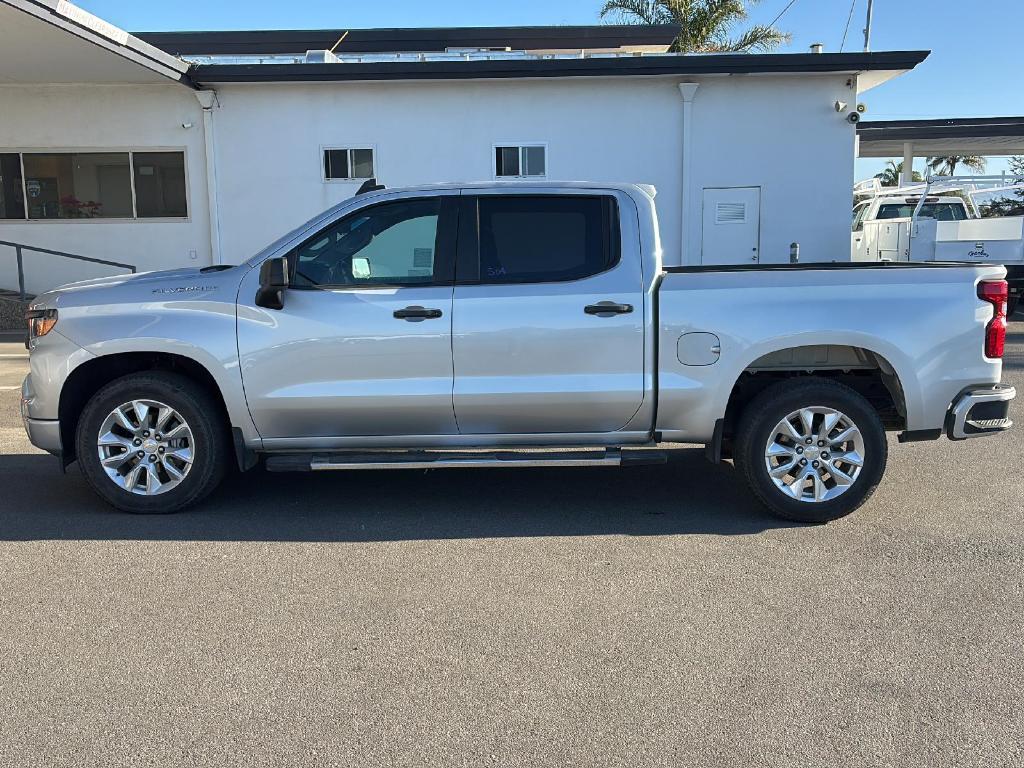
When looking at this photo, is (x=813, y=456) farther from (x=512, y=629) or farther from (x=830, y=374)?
(x=512, y=629)

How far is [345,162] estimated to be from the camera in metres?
16.4

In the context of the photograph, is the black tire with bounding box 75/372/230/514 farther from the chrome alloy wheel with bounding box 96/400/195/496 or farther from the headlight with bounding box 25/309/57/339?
the headlight with bounding box 25/309/57/339

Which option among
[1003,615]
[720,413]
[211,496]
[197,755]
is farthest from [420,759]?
[211,496]

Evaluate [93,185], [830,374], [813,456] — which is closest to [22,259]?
[93,185]

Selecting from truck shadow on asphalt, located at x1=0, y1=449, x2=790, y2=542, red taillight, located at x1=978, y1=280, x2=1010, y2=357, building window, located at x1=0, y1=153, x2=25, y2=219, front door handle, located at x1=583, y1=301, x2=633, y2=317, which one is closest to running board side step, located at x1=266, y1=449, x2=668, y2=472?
truck shadow on asphalt, located at x1=0, y1=449, x2=790, y2=542

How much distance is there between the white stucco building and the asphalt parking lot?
35.4 ft

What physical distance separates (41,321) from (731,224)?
12909mm

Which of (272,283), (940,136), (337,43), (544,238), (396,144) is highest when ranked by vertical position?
(337,43)

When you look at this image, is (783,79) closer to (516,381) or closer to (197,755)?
(516,381)

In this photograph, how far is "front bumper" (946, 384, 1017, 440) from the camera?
5375mm

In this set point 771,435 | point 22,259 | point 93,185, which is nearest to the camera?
point 771,435

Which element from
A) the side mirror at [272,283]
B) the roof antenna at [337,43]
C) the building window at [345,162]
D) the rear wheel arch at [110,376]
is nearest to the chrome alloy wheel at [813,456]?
the side mirror at [272,283]

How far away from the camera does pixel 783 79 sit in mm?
15875

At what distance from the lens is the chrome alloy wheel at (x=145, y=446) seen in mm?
5551
